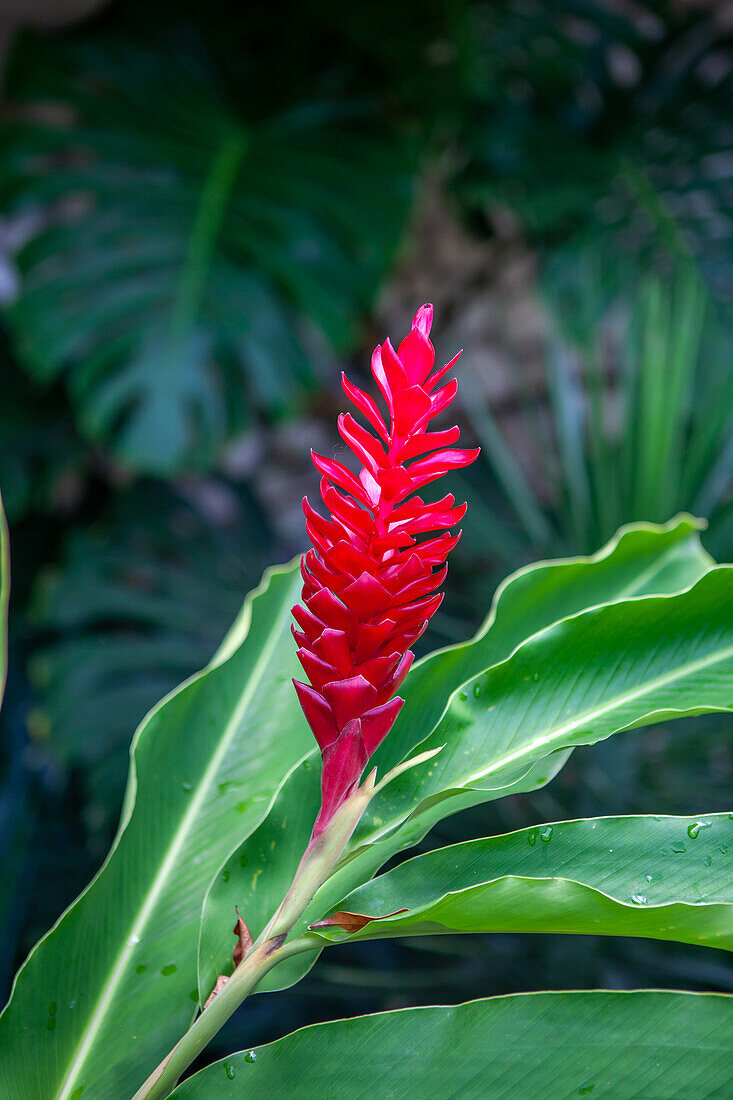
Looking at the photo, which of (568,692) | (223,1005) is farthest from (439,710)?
(223,1005)

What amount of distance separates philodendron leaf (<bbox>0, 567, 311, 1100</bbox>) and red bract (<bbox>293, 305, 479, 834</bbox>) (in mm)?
132

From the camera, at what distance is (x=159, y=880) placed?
419mm

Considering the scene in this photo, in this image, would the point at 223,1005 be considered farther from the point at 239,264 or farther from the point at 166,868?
the point at 239,264

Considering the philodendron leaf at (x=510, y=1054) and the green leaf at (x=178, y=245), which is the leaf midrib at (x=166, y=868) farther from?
the green leaf at (x=178, y=245)

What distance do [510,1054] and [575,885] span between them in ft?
0.26

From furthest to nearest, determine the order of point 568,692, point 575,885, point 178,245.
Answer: point 178,245, point 568,692, point 575,885

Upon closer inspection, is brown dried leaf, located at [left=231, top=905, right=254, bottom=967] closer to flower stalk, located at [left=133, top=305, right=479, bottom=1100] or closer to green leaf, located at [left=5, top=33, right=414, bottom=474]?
flower stalk, located at [left=133, top=305, right=479, bottom=1100]

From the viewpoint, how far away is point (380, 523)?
0.29 m

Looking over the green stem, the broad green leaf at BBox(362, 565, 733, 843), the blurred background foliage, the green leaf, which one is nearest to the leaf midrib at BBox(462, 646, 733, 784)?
the broad green leaf at BBox(362, 565, 733, 843)

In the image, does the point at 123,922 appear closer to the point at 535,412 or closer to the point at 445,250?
the point at 535,412

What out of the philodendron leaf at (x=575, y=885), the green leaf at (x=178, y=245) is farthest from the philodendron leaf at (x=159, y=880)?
the green leaf at (x=178, y=245)

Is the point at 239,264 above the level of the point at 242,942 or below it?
above

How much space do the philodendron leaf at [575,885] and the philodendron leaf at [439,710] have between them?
0.02 m

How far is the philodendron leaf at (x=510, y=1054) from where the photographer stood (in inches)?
11.6
